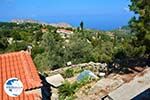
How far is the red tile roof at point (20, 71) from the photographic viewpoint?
18627 mm

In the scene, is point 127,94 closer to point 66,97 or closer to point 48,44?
point 66,97

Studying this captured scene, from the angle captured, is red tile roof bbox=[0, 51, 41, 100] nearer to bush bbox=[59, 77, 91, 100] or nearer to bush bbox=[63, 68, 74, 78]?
bush bbox=[59, 77, 91, 100]

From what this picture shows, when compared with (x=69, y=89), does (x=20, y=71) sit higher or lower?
higher

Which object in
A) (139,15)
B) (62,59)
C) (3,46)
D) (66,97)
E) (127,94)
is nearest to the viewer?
(127,94)

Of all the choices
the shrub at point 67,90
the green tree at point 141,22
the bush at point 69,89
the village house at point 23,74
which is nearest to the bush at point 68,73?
the bush at point 69,89

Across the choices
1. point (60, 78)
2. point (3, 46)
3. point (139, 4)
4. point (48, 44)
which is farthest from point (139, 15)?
point (3, 46)

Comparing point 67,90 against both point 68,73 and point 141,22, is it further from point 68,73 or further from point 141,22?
point 141,22

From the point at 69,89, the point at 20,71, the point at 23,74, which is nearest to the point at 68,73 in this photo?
the point at 69,89

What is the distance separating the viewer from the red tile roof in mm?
18627

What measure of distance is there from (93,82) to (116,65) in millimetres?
3301

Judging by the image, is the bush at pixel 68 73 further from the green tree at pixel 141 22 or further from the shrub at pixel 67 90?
the green tree at pixel 141 22

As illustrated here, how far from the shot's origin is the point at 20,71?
20.0 metres

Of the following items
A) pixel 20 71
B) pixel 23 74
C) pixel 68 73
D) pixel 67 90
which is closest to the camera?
pixel 23 74

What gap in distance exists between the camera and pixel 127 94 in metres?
19.6
